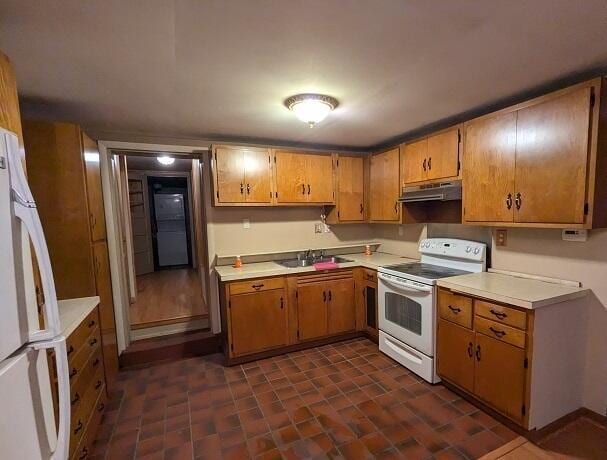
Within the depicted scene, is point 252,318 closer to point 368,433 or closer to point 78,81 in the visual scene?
point 368,433

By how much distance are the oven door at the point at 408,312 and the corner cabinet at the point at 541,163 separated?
736 mm

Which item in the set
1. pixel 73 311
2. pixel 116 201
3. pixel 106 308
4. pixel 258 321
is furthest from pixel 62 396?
pixel 116 201

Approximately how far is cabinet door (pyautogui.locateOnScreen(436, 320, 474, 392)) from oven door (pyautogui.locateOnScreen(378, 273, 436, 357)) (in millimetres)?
79

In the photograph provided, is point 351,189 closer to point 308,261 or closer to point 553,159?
point 308,261

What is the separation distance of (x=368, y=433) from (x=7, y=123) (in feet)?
8.04

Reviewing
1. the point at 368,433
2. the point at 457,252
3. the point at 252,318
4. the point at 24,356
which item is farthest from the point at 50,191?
the point at 457,252

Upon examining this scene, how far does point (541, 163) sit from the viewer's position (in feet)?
6.06

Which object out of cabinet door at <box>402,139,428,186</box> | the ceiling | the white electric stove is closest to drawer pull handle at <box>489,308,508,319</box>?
the white electric stove

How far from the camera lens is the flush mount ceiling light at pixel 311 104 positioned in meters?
1.96

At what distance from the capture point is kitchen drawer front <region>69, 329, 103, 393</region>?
156cm

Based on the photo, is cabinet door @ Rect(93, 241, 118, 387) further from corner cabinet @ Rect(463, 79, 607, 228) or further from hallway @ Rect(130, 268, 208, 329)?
corner cabinet @ Rect(463, 79, 607, 228)

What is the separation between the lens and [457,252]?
8.67ft

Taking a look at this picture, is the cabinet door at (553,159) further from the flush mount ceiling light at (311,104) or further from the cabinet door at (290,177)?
the cabinet door at (290,177)

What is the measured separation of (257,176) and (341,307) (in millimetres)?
1650
